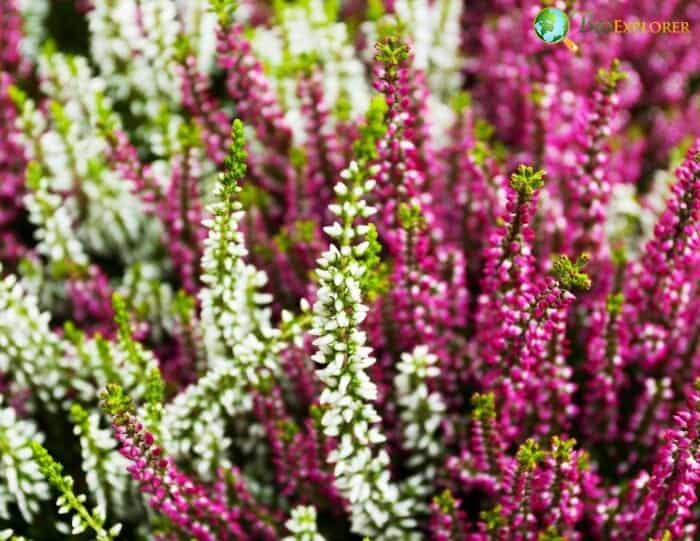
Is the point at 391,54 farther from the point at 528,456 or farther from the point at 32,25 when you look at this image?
the point at 32,25

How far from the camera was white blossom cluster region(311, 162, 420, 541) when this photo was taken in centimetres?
241

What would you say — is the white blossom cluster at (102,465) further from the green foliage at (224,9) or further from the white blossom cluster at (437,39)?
the white blossom cluster at (437,39)

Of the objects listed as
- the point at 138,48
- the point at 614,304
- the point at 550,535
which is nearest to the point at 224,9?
the point at 138,48

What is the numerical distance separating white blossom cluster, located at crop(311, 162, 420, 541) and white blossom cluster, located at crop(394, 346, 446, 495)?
0.67 ft

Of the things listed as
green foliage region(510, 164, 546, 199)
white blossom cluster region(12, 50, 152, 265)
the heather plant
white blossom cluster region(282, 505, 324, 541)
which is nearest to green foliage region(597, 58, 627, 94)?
the heather plant

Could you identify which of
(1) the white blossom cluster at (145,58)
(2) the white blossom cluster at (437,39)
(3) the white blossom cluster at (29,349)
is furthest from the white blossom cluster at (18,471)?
(2) the white blossom cluster at (437,39)

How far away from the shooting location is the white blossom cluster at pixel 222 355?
277cm

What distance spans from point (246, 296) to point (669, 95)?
2.81m

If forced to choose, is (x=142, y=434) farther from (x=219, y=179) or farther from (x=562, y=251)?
(x=562, y=251)

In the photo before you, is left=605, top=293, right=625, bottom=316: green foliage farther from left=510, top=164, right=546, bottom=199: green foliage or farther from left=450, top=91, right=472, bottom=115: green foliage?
left=450, top=91, right=472, bottom=115: green foliage

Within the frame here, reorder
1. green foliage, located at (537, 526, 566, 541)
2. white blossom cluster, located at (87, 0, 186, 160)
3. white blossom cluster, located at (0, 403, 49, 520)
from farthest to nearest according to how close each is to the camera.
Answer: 1. white blossom cluster, located at (87, 0, 186, 160)
2. white blossom cluster, located at (0, 403, 49, 520)
3. green foliage, located at (537, 526, 566, 541)

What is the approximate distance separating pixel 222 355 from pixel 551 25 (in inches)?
70.3

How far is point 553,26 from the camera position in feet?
11.3

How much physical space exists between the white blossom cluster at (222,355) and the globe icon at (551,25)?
1445mm
